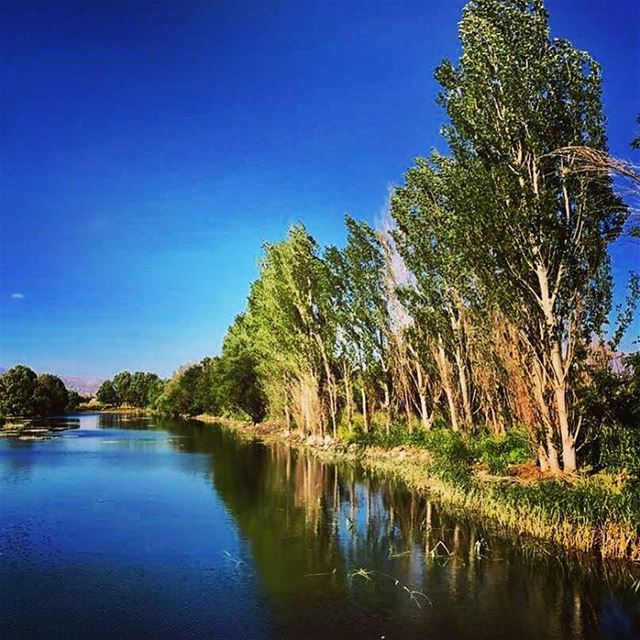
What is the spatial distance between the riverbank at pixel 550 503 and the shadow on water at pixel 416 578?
0.49m

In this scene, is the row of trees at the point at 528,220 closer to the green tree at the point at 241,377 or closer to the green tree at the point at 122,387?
the green tree at the point at 241,377

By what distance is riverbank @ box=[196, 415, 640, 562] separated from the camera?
40.2ft

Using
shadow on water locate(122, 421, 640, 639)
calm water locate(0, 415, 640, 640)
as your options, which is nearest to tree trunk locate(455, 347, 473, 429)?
calm water locate(0, 415, 640, 640)

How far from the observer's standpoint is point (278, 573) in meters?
12.2

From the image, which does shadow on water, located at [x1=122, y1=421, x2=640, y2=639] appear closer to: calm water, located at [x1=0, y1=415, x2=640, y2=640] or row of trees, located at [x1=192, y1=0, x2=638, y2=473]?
calm water, located at [x1=0, y1=415, x2=640, y2=640]

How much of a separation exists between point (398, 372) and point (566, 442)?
14.6m

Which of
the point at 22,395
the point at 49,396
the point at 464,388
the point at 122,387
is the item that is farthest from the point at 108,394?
the point at 464,388

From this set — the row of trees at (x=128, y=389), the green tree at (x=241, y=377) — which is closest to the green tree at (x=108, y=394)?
the row of trees at (x=128, y=389)

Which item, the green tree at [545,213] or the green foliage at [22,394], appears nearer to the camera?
the green tree at [545,213]

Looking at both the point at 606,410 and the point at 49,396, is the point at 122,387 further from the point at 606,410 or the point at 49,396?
the point at 606,410

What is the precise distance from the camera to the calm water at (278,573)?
970cm

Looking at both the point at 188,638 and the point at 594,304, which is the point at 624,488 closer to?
the point at 594,304

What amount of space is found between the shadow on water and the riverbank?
0.49 m

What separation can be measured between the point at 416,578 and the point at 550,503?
3.85m
